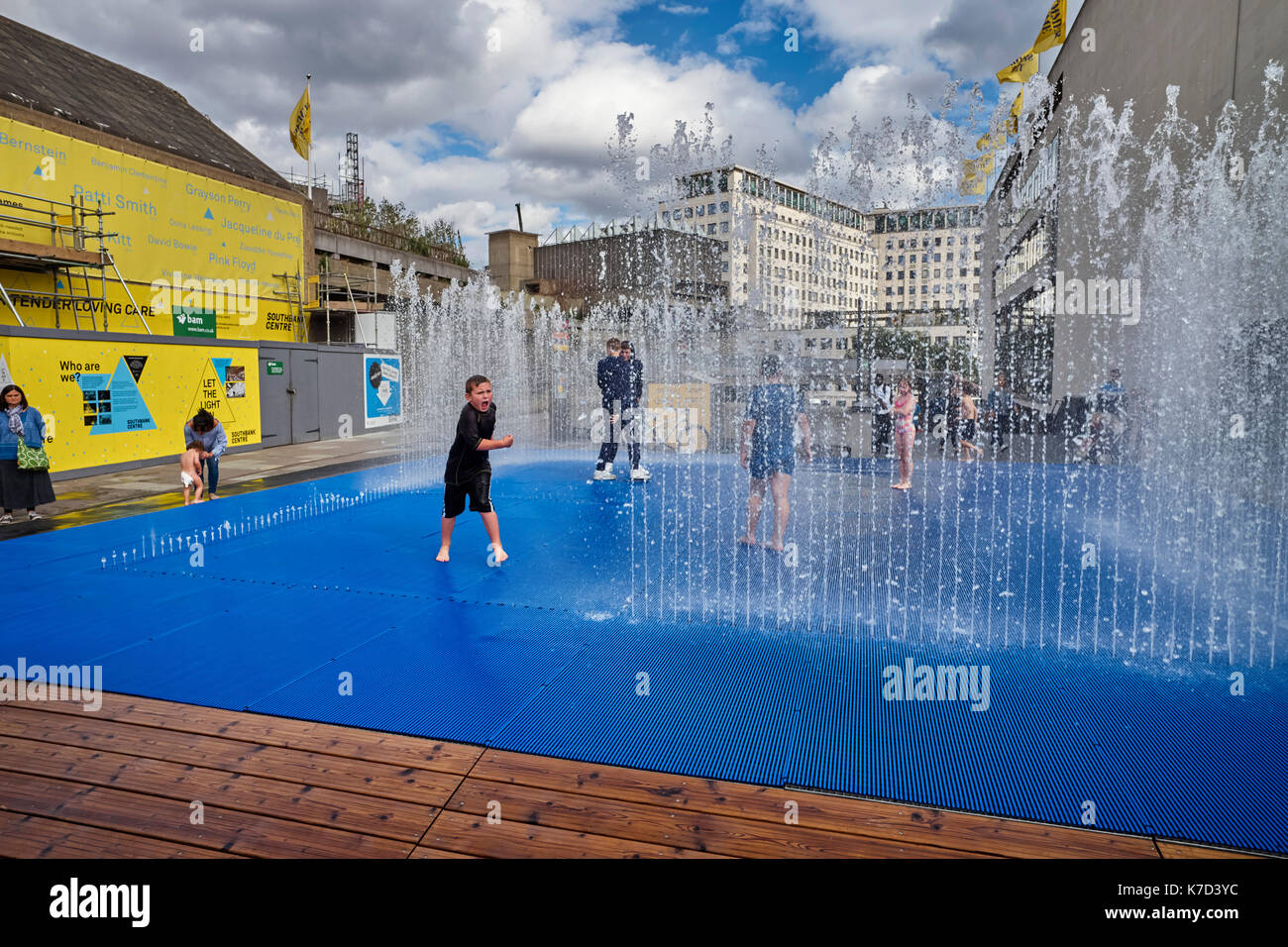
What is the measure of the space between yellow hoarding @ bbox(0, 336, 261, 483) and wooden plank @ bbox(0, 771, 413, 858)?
1130cm

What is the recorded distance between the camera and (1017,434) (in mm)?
17672

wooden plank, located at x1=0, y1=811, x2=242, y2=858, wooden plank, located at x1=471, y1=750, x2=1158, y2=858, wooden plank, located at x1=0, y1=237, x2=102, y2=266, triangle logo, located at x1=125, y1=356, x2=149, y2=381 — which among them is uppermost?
wooden plank, located at x1=0, y1=237, x2=102, y2=266

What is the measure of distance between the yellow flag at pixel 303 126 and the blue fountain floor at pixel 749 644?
2279 cm

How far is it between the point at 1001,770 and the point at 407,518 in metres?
7.30

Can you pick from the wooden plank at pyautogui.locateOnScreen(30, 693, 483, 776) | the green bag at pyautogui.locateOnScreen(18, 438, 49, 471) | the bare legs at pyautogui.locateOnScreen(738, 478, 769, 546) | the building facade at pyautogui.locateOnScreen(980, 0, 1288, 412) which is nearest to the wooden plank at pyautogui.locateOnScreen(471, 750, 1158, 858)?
the wooden plank at pyautogui.locateOnScreen(30, 693, 483, 776)

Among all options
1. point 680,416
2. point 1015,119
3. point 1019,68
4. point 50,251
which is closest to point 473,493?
point 680,416

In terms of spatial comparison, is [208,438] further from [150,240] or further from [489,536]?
[150,240]

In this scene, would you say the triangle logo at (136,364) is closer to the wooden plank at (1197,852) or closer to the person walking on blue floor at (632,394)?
the person walking on blue floor at (632,394)

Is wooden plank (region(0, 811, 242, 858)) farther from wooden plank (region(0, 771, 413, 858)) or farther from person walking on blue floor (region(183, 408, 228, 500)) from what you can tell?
person walking on blue floor (region(183, 408, 228, 500))

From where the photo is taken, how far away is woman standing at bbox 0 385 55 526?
9281 mm

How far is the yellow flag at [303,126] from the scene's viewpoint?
27.4 m

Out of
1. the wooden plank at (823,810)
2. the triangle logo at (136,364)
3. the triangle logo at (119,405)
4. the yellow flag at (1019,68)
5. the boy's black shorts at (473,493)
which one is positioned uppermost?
the yellow flag at (1019,68)

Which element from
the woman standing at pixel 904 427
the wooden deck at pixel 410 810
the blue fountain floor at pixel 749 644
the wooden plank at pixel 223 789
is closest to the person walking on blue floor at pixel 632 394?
the blue fountain floor at pixel 749 644
